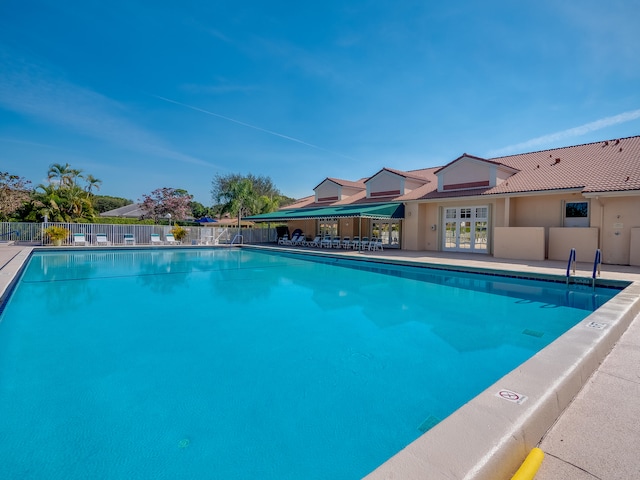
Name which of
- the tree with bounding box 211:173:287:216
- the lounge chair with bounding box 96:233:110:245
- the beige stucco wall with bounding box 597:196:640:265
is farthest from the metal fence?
the beige stucco wall with bounding box 597:196:640:265

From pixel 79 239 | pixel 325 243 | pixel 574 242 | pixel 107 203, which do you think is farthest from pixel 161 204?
pixel 107 203

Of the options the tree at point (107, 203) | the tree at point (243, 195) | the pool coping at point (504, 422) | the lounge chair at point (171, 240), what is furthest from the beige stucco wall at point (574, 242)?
the tree at point (107, 203)

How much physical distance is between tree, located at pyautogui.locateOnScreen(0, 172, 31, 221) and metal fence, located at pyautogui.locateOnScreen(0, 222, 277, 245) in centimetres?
327

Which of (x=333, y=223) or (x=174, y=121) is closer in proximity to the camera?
Result: (x=174, y=121)

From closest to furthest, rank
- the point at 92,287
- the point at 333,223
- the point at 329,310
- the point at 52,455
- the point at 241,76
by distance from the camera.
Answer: the point at 52,455
the point at 329,310
the point at 92,287
the point at 241,76
the point at 333,223

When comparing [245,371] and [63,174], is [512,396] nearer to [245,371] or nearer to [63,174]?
[245,371]

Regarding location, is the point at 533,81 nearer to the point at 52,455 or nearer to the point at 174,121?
the point at 52,455

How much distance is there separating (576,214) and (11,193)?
44.3 m

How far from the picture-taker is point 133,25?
15.9 meters

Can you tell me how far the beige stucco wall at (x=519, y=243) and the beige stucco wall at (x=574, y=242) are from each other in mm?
763

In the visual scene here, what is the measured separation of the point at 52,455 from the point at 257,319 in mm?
5458

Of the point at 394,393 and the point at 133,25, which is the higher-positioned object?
the point at 133,25

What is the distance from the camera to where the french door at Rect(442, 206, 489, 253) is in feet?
69.1

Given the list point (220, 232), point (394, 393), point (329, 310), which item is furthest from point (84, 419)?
point (220, 232)
